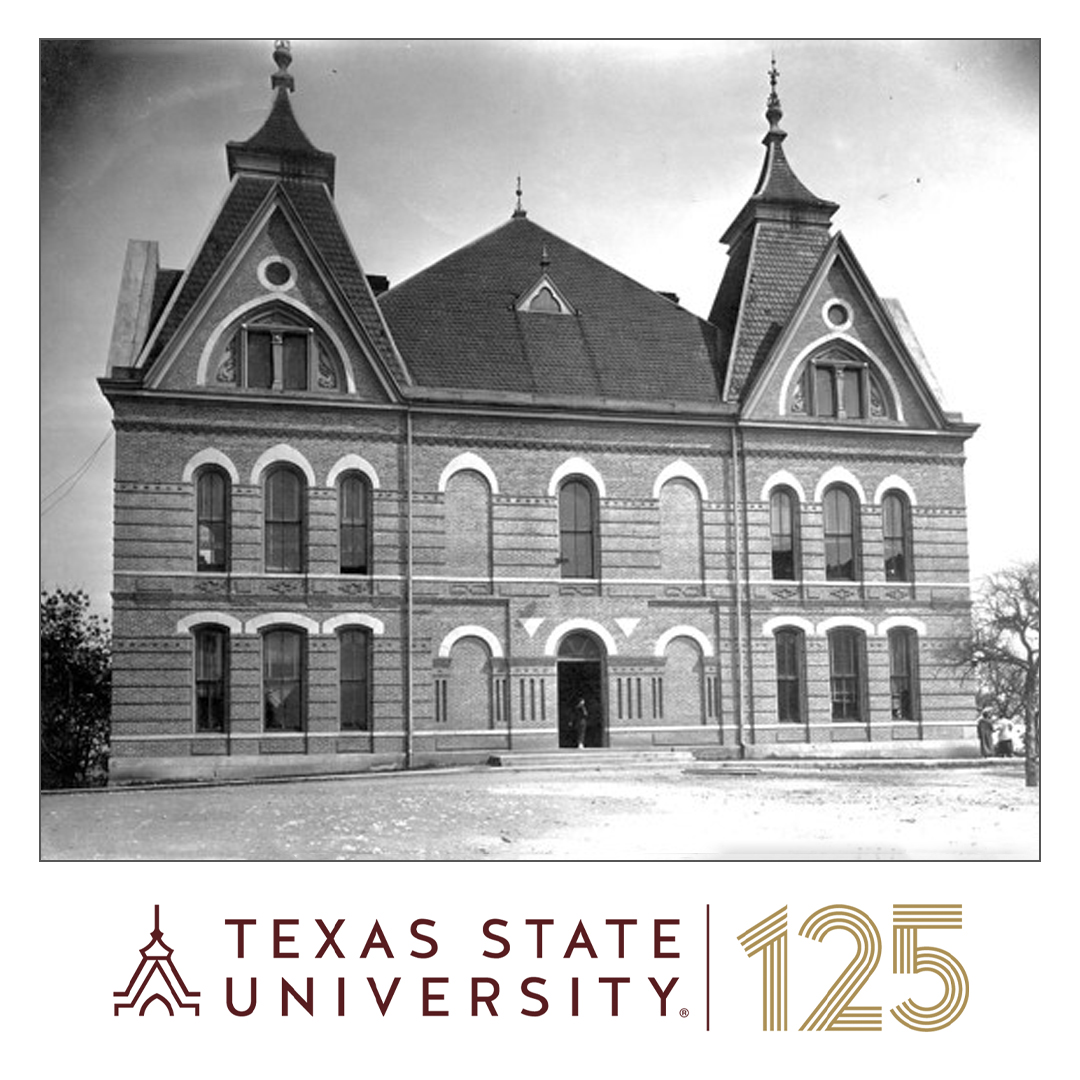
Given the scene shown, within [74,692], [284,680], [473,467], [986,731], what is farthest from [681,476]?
[74,692]

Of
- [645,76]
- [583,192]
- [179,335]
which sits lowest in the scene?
[179,335]

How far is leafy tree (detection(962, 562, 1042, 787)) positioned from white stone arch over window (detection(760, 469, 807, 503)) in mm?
3160

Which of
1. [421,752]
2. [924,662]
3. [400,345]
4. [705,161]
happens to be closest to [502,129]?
[705,161]

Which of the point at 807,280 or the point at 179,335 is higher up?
the point at 807,280

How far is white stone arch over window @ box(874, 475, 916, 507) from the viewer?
18938 millimetres

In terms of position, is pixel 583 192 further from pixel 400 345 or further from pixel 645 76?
pixel 400 345

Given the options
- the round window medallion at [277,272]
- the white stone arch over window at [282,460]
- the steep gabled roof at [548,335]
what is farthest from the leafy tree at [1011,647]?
the round window medallion at [277,272]

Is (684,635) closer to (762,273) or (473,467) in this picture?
(473,467)

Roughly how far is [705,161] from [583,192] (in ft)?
5.35

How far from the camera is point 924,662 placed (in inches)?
735

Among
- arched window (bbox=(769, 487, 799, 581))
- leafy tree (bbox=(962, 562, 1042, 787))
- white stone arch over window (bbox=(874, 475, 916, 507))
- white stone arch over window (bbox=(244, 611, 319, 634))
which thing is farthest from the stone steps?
white stone arch over window (bbox=(874, 475, 916, 507))

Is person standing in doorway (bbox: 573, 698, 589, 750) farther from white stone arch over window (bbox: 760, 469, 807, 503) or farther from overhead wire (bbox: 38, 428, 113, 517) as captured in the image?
overhead wire (bbox: 38, 428, 113, 517)

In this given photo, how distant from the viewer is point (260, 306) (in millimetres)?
17688

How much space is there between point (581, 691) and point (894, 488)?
238 inches
